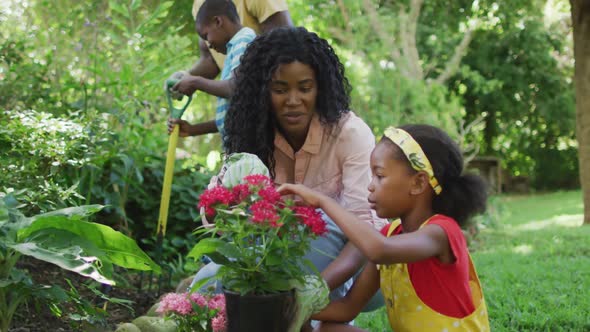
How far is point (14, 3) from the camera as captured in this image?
4742mm

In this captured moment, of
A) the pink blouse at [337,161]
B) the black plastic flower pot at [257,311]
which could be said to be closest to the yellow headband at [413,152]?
the pink blouse at [337,161]

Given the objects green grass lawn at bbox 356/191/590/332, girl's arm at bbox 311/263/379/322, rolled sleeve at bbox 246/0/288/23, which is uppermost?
rolled sleeve at bbox 246/0/288/23

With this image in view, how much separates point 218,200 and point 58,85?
2840mm

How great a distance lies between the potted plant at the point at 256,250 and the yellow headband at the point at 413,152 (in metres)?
0.45

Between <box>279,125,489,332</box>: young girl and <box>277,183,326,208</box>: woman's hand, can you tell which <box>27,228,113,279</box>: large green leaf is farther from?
<box>279,125,489,332</box>: young girl

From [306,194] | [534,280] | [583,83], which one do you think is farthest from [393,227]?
[583,83]

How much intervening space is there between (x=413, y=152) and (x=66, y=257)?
1.05 m

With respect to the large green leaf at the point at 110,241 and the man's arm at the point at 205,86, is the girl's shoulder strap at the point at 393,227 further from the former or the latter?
the man's arm at the point at 205,86

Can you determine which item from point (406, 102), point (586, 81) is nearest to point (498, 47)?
point (406, 102)

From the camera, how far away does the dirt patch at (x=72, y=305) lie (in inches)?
105

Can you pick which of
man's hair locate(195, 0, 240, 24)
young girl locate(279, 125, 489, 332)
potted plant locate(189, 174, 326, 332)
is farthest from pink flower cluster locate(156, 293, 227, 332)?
man's hair locate(195, 0, 240, 24)

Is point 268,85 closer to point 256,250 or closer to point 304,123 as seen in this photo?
point 304,123

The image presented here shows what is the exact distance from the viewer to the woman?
2348mm

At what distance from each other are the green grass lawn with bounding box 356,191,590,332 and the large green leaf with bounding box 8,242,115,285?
1546 mm
